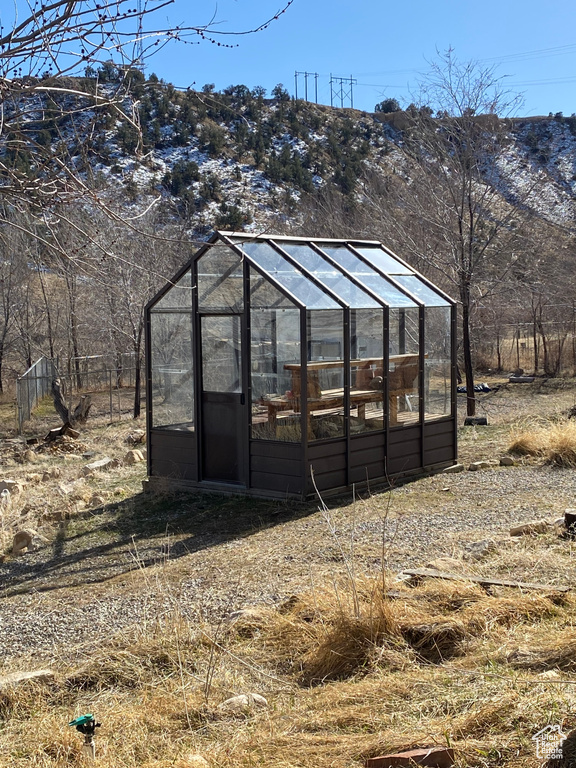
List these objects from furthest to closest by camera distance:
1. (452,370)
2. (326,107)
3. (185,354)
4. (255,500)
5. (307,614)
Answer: (326,107)
(452,370)
(185,354)
(255,500)
(307,614)

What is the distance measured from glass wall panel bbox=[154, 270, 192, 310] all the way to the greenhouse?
2 cm

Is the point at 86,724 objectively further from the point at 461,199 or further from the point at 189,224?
the point at 189,224

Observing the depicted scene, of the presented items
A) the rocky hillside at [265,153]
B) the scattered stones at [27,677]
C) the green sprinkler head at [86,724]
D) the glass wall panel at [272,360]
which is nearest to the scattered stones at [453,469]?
the glass wall panel at [272,360]

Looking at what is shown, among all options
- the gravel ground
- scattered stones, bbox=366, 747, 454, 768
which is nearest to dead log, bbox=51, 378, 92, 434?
the gravel ground

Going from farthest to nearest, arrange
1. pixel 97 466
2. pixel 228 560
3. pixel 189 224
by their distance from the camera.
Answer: pixel 189 224 < pixel 97 466 < pixel 228 560

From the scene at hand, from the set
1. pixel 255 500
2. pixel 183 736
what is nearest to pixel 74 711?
pixel 183 736

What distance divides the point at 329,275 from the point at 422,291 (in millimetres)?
1643

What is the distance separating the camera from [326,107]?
6831cm

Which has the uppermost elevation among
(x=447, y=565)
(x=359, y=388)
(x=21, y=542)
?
(x=359, y=388)

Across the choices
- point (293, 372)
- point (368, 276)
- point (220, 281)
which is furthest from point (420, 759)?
point (368, 276)

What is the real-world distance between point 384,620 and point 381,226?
1770 centimetres

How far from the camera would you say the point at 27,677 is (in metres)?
4.82

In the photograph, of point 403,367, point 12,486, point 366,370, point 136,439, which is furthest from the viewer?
point 136,439

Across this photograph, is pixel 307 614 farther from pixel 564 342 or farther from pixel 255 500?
pixel 564 342
